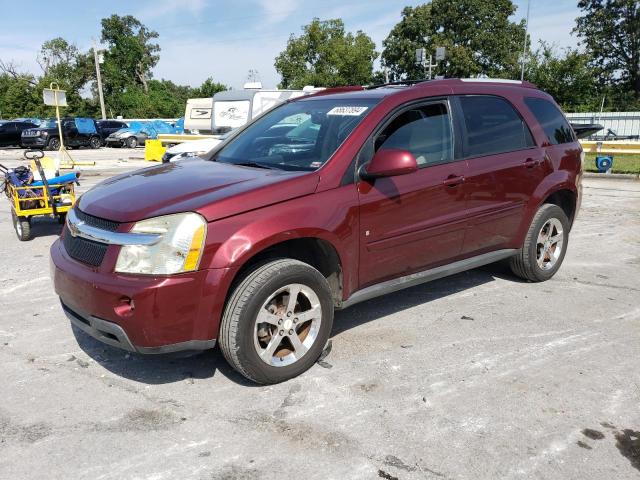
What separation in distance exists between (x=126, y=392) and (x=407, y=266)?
6.63 ft

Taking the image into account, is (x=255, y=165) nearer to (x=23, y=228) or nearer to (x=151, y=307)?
(x=151, y=307)

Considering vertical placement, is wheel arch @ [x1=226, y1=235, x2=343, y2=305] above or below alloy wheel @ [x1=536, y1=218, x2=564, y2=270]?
above

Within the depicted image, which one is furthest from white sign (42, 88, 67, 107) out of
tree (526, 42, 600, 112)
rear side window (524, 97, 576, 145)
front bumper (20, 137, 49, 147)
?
tree (526, 42, 600, 112)

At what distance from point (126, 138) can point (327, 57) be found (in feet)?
103

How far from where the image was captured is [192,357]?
3.73m

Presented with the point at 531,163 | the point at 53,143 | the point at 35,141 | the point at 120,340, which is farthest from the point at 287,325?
the point at 53,143

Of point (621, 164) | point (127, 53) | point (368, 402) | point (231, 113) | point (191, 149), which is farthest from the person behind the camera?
point (127, 53)

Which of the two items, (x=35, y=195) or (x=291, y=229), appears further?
(x=35, y=195)

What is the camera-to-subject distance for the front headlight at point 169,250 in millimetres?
2922

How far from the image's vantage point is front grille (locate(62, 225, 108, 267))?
308 centimetres

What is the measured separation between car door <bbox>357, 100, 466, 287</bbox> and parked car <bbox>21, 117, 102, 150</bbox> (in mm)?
26928

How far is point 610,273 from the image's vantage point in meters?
5.68

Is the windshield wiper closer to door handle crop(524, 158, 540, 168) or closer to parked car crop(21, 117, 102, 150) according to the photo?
door handle crop(524, 158, 540, 168)

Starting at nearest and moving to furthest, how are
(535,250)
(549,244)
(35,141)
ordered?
(535,250)
(549,244)
(35,141)
